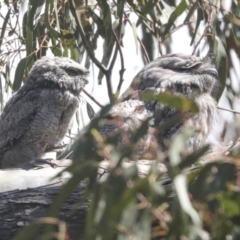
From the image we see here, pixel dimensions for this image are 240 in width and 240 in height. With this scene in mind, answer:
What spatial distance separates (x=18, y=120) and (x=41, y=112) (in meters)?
0.14

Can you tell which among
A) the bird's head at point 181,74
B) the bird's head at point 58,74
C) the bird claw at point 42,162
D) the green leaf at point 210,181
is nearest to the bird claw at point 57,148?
the bird's head at point 58,74

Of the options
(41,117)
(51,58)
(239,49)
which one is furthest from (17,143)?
(239,49)

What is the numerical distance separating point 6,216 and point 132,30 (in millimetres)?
Result: 2003

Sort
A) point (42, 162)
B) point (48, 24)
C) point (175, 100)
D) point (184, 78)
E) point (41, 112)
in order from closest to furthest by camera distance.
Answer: point (175, 100) < point (42, 162) < point (48, 24) < point (41, 112) < point (184, 78)

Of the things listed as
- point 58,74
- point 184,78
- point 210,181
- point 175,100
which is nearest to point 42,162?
point 58,74

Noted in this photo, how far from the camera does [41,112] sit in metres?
4.37

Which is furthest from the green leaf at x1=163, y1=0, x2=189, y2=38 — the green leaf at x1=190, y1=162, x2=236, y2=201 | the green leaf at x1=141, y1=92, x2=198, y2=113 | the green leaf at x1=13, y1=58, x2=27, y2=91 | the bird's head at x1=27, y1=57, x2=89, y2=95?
the green leaf at x1=141, y1=92, x2=198, y2=113

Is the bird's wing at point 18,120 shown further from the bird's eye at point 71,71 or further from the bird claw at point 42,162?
the bird claw at point 42,162

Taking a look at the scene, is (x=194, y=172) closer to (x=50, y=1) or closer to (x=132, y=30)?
(x=50, y=1)

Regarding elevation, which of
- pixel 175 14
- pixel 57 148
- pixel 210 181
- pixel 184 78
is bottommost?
pixel 210 181

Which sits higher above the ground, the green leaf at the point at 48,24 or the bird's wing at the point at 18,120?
the green leaf at the point at 48,24

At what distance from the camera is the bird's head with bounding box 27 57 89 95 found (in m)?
4.43

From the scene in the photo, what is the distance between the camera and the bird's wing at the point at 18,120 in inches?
173

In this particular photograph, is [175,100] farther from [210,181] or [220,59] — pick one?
[220,59]
